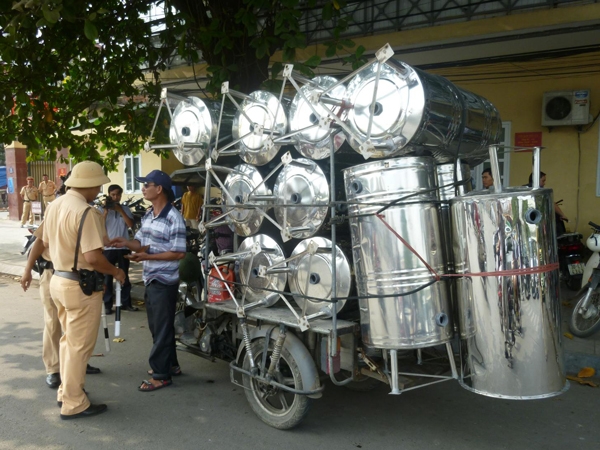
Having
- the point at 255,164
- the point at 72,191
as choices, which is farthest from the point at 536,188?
the point at 72,191

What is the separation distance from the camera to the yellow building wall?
8.74 meters

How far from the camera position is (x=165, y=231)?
4.47 meters

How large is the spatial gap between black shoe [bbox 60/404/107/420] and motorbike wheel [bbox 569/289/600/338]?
4.48 meters

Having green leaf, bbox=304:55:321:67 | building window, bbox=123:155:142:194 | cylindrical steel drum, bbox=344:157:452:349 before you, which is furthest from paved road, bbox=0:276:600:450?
building window, bbox=123:155:142:194

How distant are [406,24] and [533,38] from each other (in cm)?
200

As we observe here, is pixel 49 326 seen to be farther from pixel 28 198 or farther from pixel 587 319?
pixel 28 198

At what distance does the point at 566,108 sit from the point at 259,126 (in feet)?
21.5

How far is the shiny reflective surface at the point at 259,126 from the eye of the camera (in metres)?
3.94

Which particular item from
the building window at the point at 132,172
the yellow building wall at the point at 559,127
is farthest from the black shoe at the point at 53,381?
the building window at the point at 132,172

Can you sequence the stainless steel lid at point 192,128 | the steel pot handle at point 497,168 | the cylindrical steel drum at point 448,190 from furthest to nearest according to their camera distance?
the stainless steel lid at point 192,128
the cylindrical steel drum at point 448,190
the steel pot handle at point 497,168

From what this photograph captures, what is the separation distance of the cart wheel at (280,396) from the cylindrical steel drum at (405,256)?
744 mm

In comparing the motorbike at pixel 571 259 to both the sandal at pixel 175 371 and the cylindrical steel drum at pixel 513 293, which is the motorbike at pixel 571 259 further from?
the sandal at pixel 175 371

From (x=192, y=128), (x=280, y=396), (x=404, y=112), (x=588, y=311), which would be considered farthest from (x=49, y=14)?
(x=588, y=311)

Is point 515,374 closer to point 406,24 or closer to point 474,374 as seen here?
point 474,374
